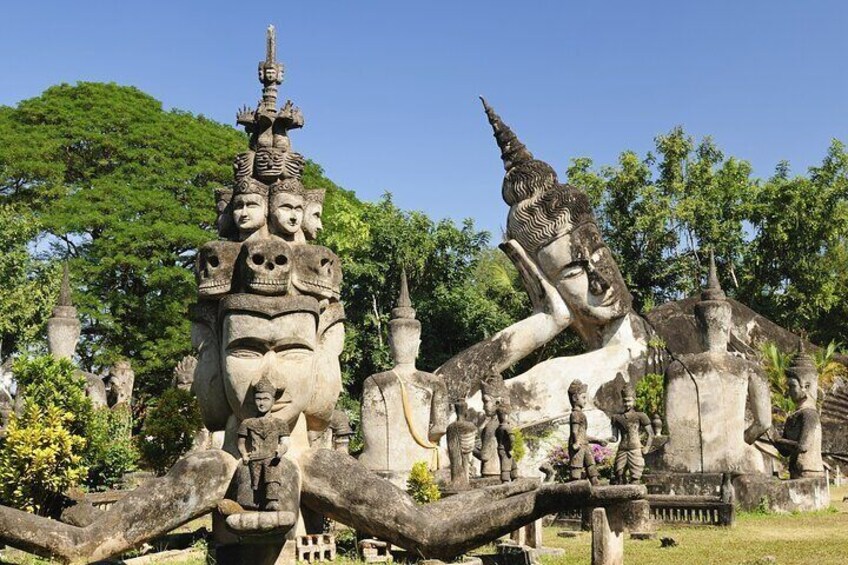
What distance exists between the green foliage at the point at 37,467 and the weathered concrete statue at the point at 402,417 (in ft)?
22.5

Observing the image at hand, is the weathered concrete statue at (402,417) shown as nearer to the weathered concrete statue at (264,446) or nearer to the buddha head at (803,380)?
the buddha head at (803,380)

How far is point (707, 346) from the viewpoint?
1573 centimetres

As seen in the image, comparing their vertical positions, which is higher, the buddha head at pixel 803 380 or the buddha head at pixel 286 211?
the buddha head at pixel 286 211

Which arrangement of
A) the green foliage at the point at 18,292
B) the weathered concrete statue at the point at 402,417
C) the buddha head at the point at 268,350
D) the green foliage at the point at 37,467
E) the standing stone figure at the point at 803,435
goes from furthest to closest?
the green foliage at the point at 18,292
the standing stone figure at the point at 803,435
the weathered concrete statue at the point at 402,417
the green foliage at the point at 37,467
the buddha head at the point at 268,350

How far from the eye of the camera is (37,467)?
827 cm

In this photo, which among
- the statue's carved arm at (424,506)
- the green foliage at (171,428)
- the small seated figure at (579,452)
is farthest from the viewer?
the small seated figure at (579,452)

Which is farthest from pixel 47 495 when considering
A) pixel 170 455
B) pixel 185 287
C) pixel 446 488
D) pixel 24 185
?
pixel 24 185

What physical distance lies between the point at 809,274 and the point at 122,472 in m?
22.2

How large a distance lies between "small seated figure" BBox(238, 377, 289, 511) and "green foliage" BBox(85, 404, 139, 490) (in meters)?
5.11

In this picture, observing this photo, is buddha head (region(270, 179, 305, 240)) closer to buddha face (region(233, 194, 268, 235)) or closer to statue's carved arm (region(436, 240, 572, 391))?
buddha face (region(233, 194, 268, 235))

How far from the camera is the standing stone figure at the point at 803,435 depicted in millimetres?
15336

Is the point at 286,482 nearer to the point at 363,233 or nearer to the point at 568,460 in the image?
the point at 568,460

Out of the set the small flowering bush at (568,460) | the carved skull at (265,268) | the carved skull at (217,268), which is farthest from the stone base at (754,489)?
the carved skull at (217,268)

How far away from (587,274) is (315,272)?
1272 centimetres
